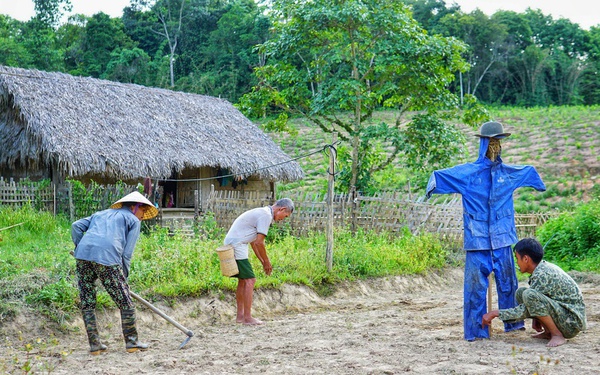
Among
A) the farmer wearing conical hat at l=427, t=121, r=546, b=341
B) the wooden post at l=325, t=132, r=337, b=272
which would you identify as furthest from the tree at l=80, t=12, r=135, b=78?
the farmer wearing conical hat at l=427, t=121, r=546, b=341

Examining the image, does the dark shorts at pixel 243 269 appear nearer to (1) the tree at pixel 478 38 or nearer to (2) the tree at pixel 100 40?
(2) the tree at pixel 100 40

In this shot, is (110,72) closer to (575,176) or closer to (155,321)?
(575,176)

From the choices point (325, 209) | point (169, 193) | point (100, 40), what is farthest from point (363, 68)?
point (100, 40)

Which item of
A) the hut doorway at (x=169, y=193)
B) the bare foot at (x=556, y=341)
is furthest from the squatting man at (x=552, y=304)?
the hut doorway at (x=169, y=193)

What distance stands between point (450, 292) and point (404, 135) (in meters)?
5.29

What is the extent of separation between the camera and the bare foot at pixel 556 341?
18.9 feet

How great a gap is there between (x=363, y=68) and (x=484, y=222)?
909cm

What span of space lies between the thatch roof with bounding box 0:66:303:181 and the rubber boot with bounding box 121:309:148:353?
8840 mm

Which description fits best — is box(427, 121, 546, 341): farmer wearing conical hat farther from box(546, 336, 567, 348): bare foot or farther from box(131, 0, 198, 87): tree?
box(131, 0, 198, 87): tree

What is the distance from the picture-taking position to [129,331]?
6.09 m

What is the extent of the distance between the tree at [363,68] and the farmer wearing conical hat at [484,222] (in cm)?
767

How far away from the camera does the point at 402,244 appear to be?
11.8 metres

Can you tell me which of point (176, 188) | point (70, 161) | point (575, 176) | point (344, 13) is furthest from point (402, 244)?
point (575, 176)

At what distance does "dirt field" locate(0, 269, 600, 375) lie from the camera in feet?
17.2
